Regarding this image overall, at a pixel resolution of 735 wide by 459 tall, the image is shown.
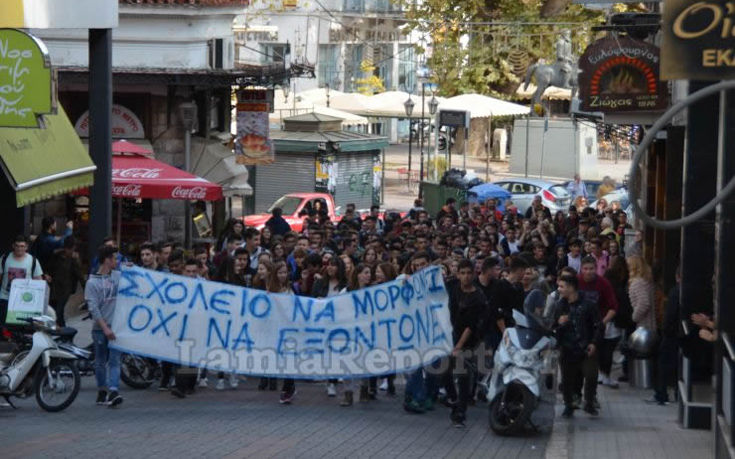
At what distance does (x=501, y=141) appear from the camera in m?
66.9

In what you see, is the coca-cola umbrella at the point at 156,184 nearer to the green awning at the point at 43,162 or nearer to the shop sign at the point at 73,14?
the green awning at the point at 43,162

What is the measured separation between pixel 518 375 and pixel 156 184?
11251mm

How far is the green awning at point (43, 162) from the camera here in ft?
61.9

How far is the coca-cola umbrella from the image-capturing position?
23.1 metres

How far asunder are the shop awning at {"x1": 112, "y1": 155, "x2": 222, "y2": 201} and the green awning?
3.50 feet

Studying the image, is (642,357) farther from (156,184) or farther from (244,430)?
(156,184)

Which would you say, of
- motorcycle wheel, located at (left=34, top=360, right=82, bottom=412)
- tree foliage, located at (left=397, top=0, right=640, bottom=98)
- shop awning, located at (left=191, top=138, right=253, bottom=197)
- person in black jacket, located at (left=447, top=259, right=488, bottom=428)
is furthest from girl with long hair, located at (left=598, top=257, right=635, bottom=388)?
tree foliage, located at (left=397, top=0, right=640, bottom=98)

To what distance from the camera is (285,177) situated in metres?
42.6

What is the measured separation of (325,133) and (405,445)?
30.4 meters

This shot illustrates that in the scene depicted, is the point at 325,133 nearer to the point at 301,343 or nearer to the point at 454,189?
the point at 454,189

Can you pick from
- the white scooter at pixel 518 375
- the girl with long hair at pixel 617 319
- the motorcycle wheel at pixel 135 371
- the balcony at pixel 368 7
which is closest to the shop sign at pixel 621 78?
the girl with long hair at pixel 617 319

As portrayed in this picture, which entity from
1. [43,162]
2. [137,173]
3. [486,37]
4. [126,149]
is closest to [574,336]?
[43,162]

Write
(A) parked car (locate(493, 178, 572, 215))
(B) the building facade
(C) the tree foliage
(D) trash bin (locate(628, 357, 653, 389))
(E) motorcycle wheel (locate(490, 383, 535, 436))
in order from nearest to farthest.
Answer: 1. (E) motorcycle wheel (locate(490, 383, 535, 436))
2. (D) trash bin (locate(628, 357, 653, 389))
3. (B) the building facade
4. (A) parked car (locate(493, 178, 572, 215))
5. (C) the tree foliage

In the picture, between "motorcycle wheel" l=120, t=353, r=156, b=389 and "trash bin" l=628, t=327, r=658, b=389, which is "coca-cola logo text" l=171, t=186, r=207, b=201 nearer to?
"motorcycle wheel" l=120, t=353, r=156, b=389
